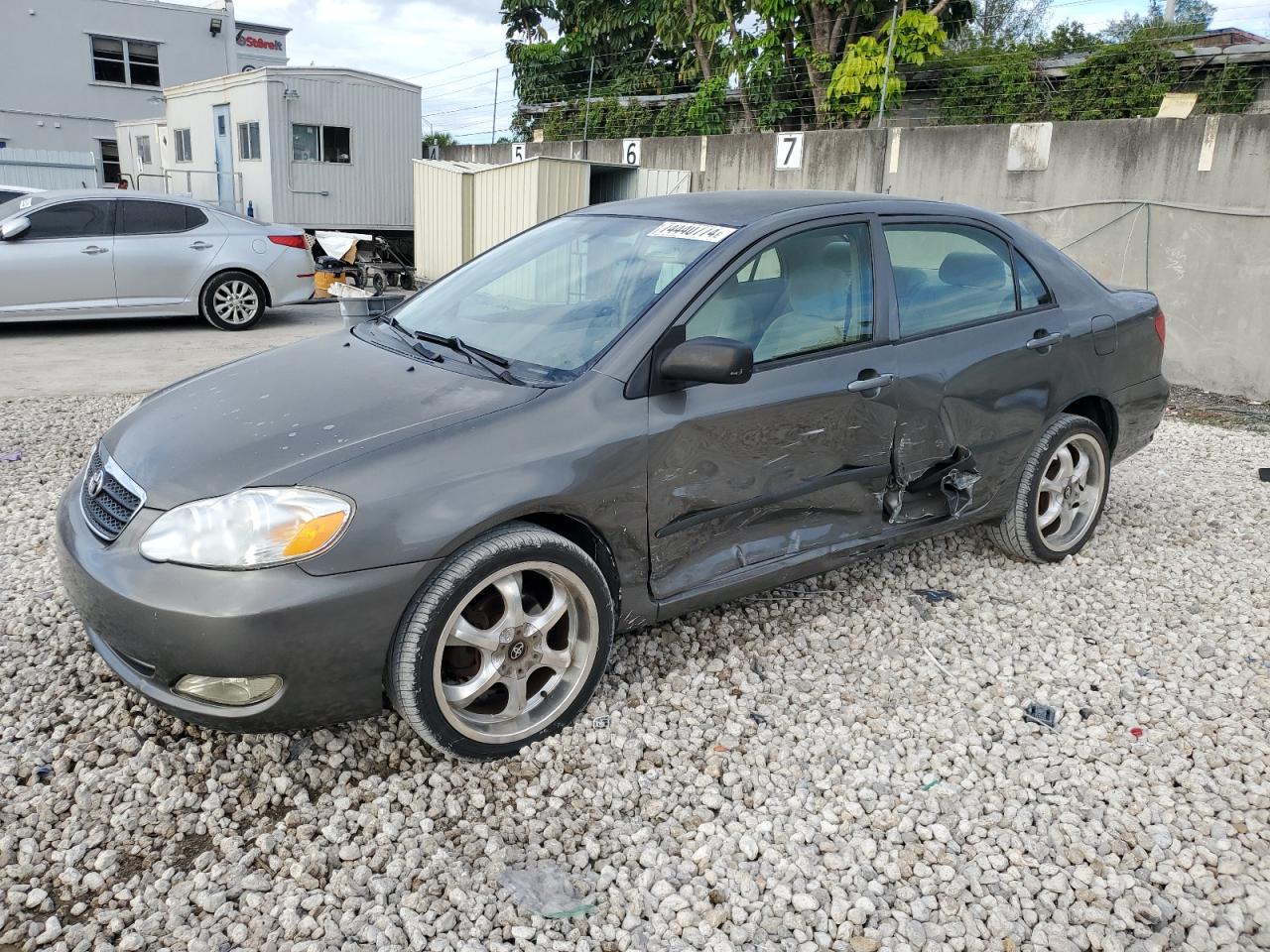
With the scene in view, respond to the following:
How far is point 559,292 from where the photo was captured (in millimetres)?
3523

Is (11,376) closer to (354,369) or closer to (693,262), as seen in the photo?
(354,369)

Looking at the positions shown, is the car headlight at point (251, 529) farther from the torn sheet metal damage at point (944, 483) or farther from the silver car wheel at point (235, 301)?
the silver car wheel at point (235, 301)

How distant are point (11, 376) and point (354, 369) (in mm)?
6636

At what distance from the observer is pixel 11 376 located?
322 inches

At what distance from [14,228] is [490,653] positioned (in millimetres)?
9190

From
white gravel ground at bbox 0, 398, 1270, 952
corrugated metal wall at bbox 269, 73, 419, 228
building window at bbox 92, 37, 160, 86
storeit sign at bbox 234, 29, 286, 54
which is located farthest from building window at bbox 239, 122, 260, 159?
storeit sign at bbox 234, 29, 286, 54

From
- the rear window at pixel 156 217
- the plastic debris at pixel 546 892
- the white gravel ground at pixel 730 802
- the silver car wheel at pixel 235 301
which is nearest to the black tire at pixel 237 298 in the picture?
the silver car wheel at pixel 235 301

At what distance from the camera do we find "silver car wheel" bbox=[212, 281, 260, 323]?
35.2 ft

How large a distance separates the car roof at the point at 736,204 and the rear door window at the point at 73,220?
26.5 ft

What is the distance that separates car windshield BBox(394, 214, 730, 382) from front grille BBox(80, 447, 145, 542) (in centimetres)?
118

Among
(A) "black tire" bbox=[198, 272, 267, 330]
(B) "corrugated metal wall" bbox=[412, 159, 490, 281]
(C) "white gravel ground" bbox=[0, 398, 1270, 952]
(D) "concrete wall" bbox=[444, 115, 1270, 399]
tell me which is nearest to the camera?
(C) "white gravel ground" bbox=[0, 398, 1270, 952]

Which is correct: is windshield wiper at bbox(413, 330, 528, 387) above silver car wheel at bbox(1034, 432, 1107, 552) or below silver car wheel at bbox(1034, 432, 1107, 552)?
above

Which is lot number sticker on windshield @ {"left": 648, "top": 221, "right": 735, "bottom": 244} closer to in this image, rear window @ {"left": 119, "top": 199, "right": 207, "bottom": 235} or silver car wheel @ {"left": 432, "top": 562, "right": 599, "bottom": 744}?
silver car wheel @ {"left": 432, "top": 562, "right": 599, "bottom": 744}

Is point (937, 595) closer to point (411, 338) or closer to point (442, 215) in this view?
point (411, 338)
